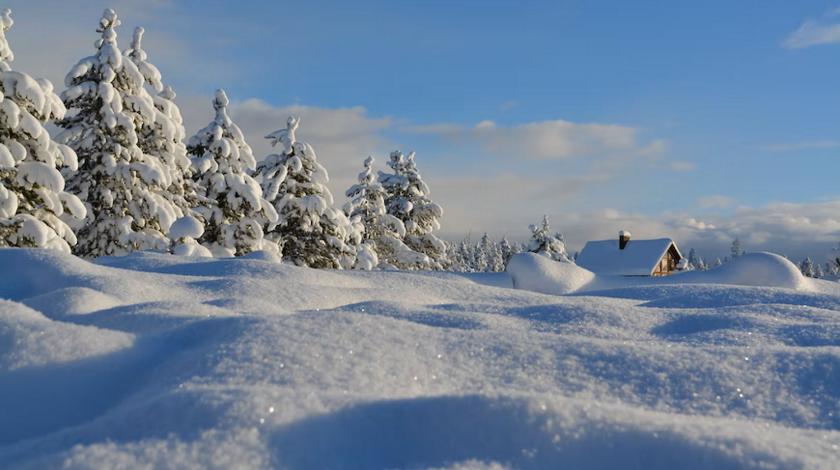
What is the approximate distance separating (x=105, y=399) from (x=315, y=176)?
21048mm

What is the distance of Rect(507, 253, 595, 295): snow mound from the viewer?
796cm

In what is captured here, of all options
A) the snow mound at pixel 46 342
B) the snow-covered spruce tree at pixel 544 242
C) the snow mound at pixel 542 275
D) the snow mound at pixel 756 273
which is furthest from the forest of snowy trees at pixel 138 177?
the snow-covered spruce tree at pixel 544 242

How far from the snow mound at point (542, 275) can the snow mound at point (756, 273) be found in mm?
1443

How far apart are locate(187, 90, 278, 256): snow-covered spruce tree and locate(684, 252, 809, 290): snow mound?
14151 millimetres

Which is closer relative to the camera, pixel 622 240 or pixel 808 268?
pixel 622 240

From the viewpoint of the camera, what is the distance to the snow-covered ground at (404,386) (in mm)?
1538

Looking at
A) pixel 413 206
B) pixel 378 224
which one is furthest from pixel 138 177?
pixel 413 206

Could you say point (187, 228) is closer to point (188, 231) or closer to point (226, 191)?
point (188, 231)

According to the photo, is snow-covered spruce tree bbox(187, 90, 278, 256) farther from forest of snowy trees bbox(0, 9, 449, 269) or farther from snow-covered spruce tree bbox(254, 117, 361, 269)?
snow-covered spruce tree bbox(254, 117, 361, 269)

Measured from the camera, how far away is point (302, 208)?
864 inches

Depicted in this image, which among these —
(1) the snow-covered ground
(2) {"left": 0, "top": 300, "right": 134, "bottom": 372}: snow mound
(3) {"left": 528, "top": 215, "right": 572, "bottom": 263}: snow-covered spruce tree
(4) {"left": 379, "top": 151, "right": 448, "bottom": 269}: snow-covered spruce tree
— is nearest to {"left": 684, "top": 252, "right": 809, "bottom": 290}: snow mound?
(1) the snow-covered ground

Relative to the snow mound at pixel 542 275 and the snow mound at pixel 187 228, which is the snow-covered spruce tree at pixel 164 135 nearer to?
the snow mound at pixel 187 228

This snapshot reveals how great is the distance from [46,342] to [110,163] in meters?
16.5

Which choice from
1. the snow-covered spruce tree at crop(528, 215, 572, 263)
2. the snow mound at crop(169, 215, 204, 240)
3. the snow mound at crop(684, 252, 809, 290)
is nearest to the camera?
the snow mound at crop(684, 252, 809, 290)
